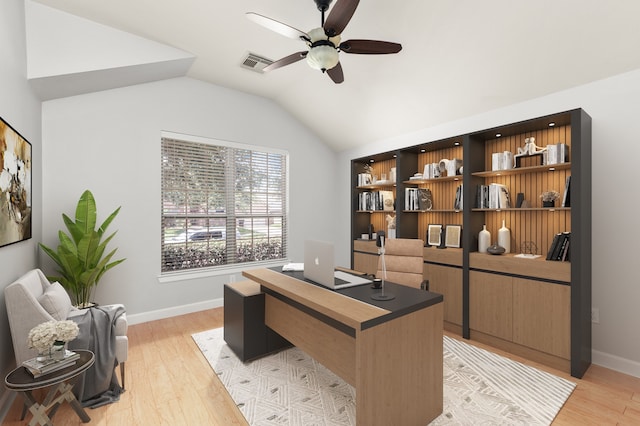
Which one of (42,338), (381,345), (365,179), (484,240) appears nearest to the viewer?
(381,345)

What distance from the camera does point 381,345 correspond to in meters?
1.67

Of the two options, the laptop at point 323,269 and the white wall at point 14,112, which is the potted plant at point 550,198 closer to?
the laptop at point 323,269

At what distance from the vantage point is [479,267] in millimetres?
3221

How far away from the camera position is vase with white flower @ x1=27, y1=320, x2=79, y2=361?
1.79 meters

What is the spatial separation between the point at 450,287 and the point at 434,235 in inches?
28.5

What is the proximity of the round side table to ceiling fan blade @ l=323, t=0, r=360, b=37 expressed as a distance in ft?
8.89

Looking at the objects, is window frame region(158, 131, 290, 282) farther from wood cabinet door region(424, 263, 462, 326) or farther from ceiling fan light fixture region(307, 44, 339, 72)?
ceiling fan light fixture region(307, 44, 339, 72)

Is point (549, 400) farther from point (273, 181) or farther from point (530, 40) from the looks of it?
point (273, 181)

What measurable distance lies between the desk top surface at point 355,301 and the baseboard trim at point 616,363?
2.01 m

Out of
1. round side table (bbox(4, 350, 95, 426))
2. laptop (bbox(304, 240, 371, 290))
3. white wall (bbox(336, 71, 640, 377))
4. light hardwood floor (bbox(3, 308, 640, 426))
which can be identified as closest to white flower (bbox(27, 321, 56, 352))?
round side table (bbox(4, 350, 95, 426))

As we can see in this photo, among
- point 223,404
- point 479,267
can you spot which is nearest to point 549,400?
point 479,267

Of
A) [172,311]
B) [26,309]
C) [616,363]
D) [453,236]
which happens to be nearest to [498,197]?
[453,236]

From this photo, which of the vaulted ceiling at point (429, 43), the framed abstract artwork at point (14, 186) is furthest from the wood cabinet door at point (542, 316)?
the framed abstract artwork at point (14, 186)

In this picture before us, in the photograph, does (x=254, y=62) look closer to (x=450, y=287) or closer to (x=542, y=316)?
(x=450, y=287)
